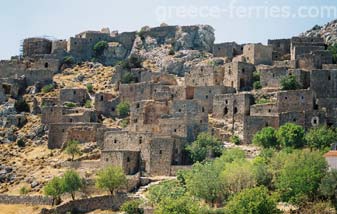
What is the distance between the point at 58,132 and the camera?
6906cm

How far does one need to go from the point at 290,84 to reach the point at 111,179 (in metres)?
18.3

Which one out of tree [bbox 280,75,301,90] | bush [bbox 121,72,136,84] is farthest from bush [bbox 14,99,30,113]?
tree [bbox 280,75,301,90]

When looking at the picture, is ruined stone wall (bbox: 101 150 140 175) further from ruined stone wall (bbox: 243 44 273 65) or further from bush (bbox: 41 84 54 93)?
bush (bbox: 41 84 54 93)

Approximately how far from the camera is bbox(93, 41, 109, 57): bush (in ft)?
294

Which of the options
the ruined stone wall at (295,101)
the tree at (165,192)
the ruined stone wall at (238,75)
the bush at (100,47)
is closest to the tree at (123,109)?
the ruined stone wall at (238,75)

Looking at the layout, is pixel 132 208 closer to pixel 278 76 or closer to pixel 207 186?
pixel 207 186

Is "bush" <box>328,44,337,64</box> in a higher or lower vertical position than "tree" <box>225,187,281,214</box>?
higher

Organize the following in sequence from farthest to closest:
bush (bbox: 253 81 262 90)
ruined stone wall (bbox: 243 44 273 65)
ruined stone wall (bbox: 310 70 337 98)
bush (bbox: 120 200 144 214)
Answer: ruined stone wall (bbox: 243 44 273 65), bush (bbox: 253 81 262 90), ruined stone wall (bbox: 310 70 337 98), bush (bbox: 120 200 144 214)

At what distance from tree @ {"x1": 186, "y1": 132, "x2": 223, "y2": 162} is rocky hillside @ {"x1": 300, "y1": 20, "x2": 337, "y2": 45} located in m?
25.2

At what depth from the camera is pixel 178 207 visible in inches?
1877

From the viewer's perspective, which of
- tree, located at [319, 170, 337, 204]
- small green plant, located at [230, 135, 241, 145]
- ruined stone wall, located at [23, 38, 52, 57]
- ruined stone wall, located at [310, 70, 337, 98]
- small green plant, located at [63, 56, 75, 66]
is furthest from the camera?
ruined stone wall, located at [23, 38, 52, 57]

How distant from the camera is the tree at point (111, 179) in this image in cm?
5603

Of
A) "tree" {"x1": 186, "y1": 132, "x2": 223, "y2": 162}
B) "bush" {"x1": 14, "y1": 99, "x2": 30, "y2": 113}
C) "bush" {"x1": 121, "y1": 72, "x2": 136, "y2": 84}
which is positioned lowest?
"tree" {"x1": 186, "y1": 132, "x2": 223, "y2": 162}

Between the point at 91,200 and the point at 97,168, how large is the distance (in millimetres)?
5532
